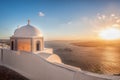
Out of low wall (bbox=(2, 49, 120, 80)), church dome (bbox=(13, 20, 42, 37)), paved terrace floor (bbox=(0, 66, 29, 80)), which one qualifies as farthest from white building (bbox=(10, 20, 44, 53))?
paved terrace floor (bbox=(0, 66, 29, 80))

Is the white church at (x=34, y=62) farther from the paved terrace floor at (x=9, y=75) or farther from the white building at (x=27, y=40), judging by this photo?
the paved terrace floor at (x=9, y=75)

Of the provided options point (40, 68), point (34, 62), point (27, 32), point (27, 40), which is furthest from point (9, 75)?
point (27, 32)

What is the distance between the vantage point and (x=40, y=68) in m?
11.5

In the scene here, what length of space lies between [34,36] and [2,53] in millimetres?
4601

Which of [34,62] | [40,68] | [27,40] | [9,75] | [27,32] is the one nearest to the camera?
[40,68]

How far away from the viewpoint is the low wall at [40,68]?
27.5 ft

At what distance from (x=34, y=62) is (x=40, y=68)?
0.93 m

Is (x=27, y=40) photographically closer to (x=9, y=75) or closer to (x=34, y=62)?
(x=34, y=62)

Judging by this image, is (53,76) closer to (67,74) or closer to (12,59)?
(67,74)

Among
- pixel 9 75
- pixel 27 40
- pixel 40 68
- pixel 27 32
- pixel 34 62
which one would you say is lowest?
pixel 9 75

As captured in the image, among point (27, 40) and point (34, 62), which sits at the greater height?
point (27, 40)

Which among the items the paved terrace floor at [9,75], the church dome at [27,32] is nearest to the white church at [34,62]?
the church dome at [27,32]

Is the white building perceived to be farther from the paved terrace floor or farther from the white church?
the paved terrace floor

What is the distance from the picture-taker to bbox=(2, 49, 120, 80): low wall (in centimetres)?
839
